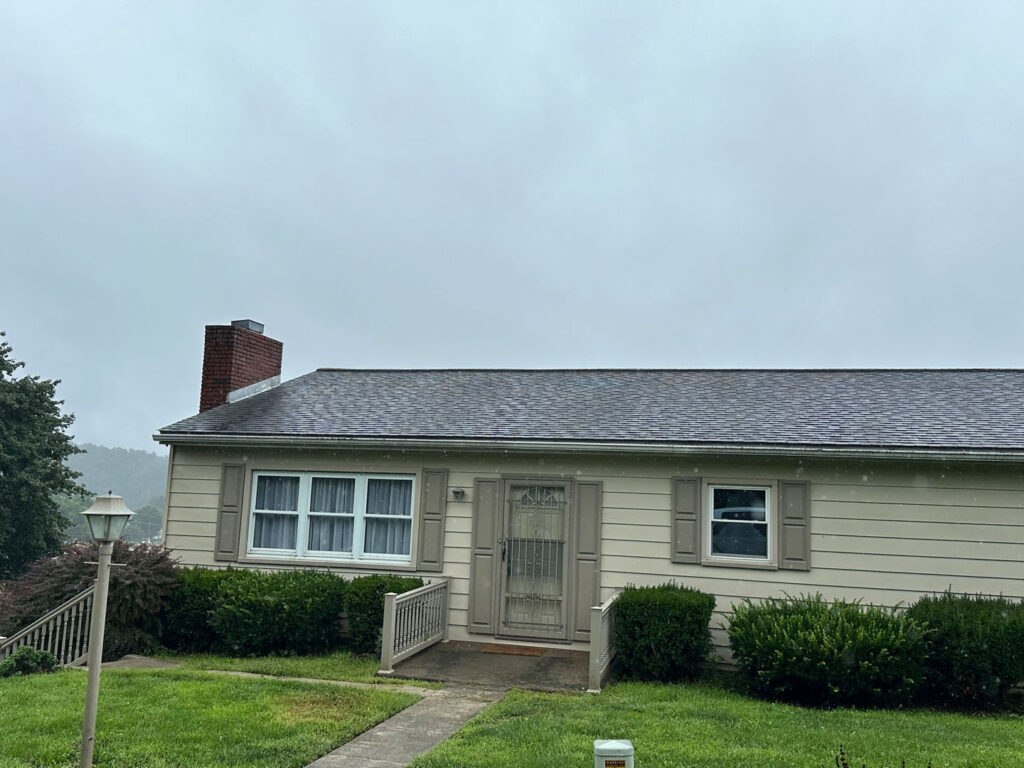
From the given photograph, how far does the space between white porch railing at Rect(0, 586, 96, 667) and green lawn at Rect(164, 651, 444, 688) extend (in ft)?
3.59

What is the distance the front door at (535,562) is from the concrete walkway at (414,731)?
220cm

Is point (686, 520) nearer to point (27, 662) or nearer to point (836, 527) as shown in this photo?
point (836, 527)

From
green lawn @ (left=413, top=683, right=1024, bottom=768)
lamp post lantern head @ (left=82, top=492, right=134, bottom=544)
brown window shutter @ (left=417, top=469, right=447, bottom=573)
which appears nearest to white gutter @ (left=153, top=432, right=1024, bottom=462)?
brown window shutter @ (left=417, top=469, right=447, bottom=573)

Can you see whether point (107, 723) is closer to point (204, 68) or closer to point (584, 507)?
point (584, 507)

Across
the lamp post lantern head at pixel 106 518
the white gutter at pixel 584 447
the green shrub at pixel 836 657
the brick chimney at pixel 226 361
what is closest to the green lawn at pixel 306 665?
the white gutter at pixel 584 447

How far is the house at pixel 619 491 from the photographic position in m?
9.62

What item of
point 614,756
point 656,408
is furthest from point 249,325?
point 614,756

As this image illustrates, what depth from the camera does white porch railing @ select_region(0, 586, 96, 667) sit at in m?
9.62

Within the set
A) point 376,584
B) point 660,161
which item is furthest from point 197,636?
point 660,161

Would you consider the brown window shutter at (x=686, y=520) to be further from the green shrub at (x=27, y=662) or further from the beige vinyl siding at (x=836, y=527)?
the green shrub at (x=27, y=662)

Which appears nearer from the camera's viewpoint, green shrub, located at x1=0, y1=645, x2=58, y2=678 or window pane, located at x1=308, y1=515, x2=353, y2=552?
green shrub, located at x1=0, y1=645, x2=58, y2=678

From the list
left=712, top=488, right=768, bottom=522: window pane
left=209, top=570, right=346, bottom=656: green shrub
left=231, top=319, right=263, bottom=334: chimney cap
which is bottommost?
left=209, top=570, right=346, bottom=656: green shrub

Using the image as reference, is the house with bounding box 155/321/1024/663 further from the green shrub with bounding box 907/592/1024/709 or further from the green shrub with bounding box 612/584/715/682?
the green shrub with bounding box 907/592/1024/709

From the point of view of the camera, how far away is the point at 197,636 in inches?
426
